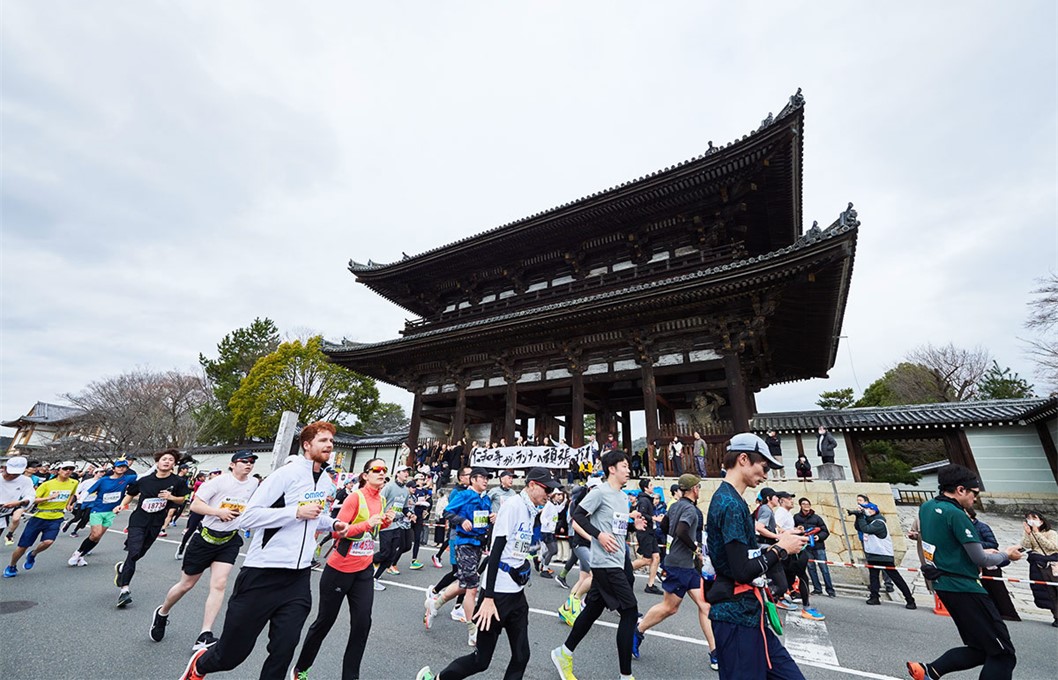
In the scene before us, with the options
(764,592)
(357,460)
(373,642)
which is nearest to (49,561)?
(373,642)

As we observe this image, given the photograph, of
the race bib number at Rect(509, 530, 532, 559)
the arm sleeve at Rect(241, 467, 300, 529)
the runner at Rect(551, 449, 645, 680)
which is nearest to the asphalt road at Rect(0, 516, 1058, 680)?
the runner at Rect(551, 449, 645, 680)

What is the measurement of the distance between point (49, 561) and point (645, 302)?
13.9 metres

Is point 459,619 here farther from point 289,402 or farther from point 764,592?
point 289,402

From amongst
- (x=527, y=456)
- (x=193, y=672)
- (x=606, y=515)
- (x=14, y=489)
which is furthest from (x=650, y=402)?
(x=14, y=489)

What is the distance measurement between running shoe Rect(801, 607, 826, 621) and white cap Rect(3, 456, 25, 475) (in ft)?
39.7

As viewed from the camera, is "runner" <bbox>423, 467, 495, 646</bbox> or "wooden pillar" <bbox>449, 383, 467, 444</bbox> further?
"wooden pillar" <bbox>449, 383, 467, 444</bbox>

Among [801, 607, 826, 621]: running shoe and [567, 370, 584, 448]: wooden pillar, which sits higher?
[567, 370, 584, 448]: wooden pillar

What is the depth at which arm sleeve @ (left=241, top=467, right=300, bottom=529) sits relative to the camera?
2.92m

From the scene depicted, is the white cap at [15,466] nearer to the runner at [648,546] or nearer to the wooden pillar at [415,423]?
the runner at [648,546]

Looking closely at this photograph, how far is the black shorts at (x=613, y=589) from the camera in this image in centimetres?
371

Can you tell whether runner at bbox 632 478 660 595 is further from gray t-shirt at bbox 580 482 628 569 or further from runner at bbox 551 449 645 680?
gray t-shirt at bbox 580 482 628 569

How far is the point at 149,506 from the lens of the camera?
5.54m

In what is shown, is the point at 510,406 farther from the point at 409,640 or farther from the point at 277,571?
the point at 277,571

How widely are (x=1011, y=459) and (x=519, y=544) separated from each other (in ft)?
59.0
